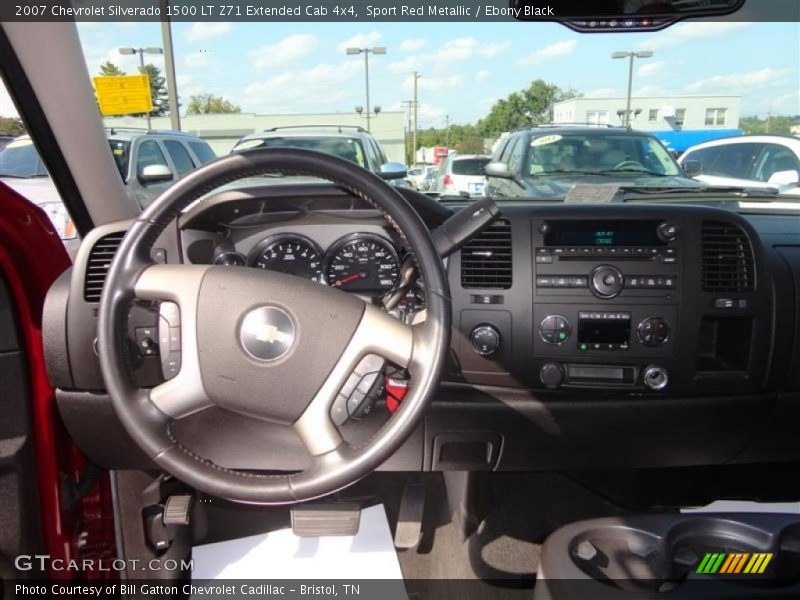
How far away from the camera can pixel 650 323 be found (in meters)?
2.08

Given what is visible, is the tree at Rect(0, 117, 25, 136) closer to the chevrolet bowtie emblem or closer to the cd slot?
the chevrolet bowtie emblem

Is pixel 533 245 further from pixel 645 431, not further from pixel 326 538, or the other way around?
pixel 326 538

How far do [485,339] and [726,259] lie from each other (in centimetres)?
85

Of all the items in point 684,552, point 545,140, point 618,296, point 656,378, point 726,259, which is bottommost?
point 684,552

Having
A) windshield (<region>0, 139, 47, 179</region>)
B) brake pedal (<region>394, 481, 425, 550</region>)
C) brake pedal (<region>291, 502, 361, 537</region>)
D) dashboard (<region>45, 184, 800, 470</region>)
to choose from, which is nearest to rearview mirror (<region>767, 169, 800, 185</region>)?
dashboard (<region>45, 184, 800, 470</region>)

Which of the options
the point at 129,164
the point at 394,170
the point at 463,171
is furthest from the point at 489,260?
the point at 463,171

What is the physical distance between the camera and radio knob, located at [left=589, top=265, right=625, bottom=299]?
6.75ft

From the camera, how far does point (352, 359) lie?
1.43m

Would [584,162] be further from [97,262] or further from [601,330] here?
[97,262]

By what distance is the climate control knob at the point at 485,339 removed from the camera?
6.91 ft

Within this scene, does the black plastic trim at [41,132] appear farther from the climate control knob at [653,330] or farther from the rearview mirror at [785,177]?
A: the rearview mirror at [785,177]

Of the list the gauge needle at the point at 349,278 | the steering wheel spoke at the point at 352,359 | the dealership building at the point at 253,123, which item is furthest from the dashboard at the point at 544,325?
the steering wheel spoke at the point at 352,359

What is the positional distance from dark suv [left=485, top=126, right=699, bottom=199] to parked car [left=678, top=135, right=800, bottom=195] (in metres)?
0.19

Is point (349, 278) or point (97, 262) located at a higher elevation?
point (97, 262)
